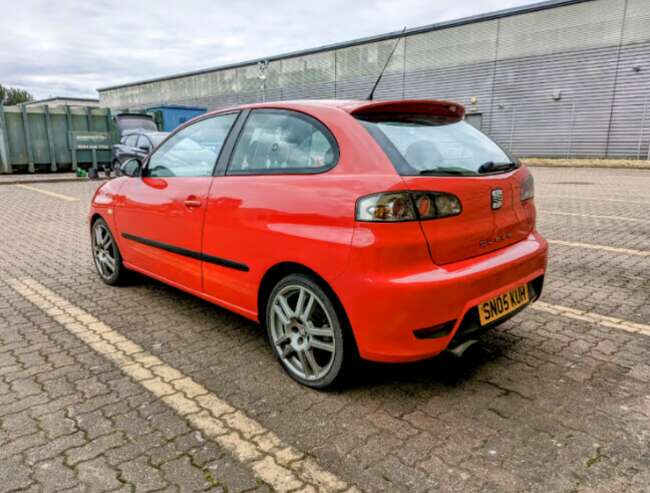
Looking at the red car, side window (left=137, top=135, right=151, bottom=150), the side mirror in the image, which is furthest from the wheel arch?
side window (left=137, top=135, right=151, bottom=150)

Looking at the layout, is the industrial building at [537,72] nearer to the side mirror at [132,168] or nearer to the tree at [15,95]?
the side mirror at [132,168]

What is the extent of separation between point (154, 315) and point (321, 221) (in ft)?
6.62

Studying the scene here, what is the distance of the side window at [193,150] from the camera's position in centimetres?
334

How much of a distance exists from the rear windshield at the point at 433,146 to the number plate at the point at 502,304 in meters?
0.69

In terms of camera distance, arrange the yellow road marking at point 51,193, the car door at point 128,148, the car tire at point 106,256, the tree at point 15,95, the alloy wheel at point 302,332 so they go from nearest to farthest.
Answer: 1. the alloy wheel at point 302,332
2. the car tire at point 106,256
3. the yellow road marking at point 51,193
4. the car door at point 128,148
5. the tree at point 15,95

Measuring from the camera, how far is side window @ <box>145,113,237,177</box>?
131 inches

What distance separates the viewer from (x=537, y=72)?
915 inches

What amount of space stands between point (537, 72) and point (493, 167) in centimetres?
2367

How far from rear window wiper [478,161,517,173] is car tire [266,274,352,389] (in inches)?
44.6

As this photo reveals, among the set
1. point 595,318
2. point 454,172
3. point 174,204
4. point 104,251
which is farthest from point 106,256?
point 595,318

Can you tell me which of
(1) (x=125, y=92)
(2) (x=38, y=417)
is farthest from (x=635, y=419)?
(1) (x=125, y=92)

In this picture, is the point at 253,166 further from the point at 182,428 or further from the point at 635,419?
the point at 635,419

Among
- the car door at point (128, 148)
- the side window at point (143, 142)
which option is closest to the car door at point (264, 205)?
the side window at point (143, 142)

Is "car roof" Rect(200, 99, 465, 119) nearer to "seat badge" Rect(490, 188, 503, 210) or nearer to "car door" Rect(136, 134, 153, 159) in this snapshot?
"seat badge" Rect(490, 188, 503, 210)
